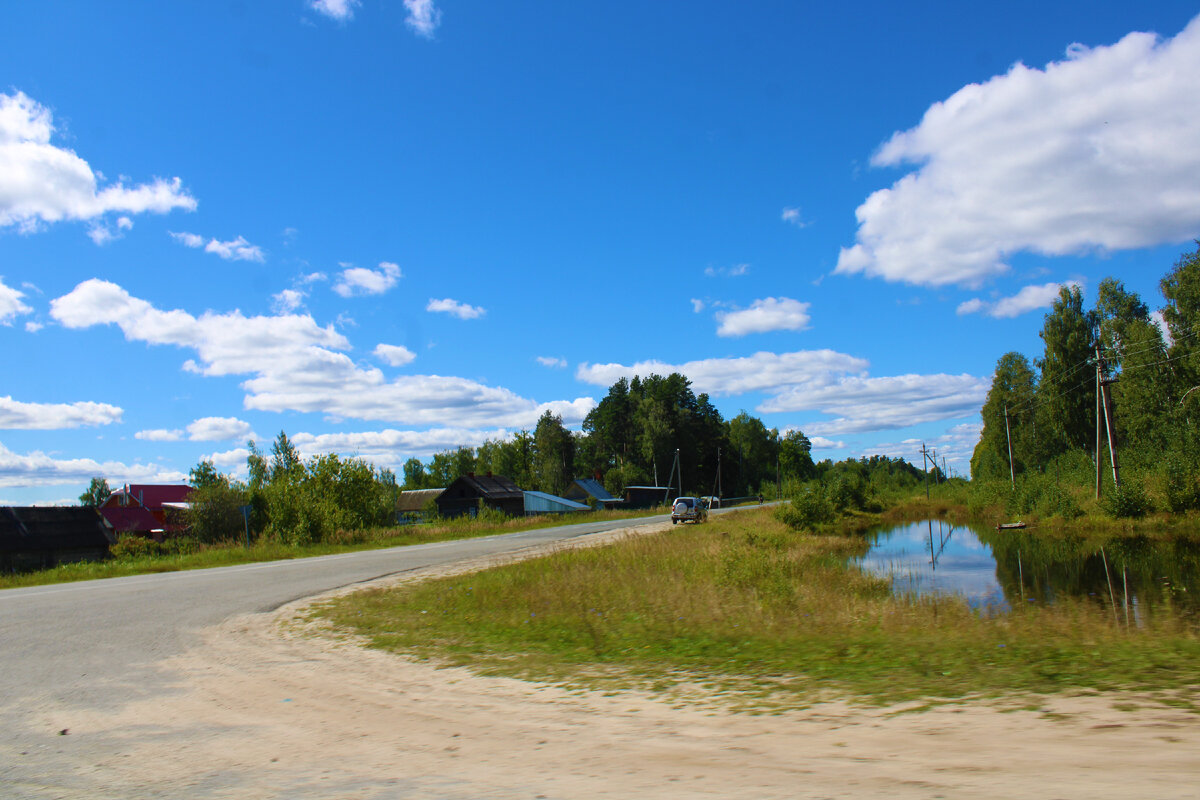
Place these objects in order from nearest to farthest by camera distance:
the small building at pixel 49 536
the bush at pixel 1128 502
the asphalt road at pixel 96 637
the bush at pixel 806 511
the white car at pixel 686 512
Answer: the asphalt road at pixel 96 637 → the bush at pixel 1128 502 → the bush at pixel 806 511 → the small building at pixel 49 536 → the white car at pixel 686 512

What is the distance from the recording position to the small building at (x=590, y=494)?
89825 millimetres

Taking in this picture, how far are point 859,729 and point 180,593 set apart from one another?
15687mm

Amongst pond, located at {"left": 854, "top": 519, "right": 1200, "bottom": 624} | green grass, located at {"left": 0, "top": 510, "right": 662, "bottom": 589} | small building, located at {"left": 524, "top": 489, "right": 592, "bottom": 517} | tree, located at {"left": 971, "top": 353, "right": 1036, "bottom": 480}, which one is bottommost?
pond, located at {"left": 854, "top": 519, "right": 1200, "bottom": 624}

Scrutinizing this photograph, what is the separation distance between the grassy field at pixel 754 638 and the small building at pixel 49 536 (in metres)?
44.8

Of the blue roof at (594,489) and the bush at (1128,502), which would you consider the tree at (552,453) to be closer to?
the blue roof at (594,489)

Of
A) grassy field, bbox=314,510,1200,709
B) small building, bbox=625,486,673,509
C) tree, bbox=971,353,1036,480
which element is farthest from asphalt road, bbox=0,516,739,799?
small building, bbox=625,486,673,509

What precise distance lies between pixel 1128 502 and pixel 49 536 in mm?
64400

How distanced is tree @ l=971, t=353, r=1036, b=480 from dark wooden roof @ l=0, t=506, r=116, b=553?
250 feet

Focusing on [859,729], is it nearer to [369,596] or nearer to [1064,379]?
[369,596]

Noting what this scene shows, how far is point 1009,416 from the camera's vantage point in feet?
239

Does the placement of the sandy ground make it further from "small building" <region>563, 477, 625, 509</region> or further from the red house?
"small building" <region>563, 477, 625, 509</region>

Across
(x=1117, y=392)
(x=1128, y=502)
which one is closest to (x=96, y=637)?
(x=1128, y=502)

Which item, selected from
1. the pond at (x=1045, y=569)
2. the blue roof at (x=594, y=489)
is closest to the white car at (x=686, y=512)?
the pond at (x=1045, y=569)

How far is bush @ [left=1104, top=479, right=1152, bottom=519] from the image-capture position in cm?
3519
